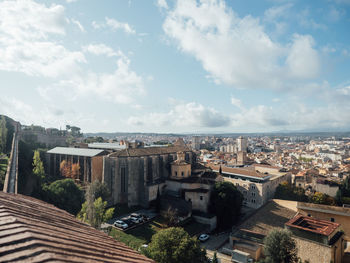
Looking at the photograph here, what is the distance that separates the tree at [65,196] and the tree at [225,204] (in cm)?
2198

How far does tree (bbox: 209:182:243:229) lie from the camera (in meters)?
36.4

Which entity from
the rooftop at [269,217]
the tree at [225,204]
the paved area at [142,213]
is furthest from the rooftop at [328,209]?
the paved area at [142,213]

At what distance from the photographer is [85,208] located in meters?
26.4

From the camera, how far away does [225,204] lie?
36469 mm

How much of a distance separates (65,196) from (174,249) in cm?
1967

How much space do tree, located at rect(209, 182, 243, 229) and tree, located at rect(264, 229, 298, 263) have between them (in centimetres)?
1340

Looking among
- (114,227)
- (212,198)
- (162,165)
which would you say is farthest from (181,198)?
(114,227)

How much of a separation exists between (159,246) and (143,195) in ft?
58.1

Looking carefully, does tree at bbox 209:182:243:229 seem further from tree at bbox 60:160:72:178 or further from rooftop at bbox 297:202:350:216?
tree at bbox 60:160:72:178

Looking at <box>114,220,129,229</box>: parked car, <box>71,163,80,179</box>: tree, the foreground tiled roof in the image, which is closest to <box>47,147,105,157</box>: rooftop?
<box>71,163,80,179</box>: tree

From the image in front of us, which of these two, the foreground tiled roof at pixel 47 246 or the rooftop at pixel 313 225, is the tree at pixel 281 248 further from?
the foreground tiled roof at pixel 47 246

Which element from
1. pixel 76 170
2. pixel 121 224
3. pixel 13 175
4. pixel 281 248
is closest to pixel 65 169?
pixel 76 170

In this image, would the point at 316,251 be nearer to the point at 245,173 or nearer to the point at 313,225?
the point at 313,225

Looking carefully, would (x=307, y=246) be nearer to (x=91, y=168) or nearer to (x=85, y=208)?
(x=85, y=208)
